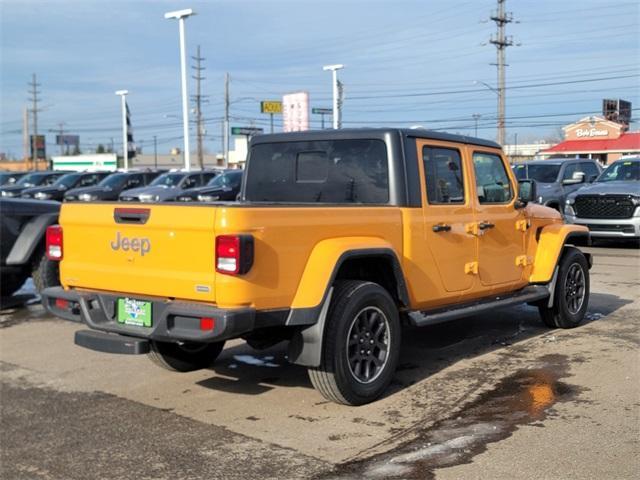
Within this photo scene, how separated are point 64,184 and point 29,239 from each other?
69.9ft

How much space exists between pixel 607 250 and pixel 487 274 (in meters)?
9.55

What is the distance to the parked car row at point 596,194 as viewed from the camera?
1442 cm

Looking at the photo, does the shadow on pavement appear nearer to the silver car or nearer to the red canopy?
the silver car

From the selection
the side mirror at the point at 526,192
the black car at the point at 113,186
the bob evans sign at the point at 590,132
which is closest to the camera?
the side mirror at the point at 526,192

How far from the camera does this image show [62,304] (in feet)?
17.7

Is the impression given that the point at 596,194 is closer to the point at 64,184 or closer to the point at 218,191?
the point at 218,191

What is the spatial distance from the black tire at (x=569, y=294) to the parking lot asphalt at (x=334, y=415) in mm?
193

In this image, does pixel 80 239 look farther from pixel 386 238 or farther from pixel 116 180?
pixel 116 180

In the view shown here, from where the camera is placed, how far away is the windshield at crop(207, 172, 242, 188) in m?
21.9

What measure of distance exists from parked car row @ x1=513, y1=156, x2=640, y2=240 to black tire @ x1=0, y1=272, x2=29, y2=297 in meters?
8.73

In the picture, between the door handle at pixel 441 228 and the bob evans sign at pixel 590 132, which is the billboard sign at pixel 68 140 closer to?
the bob evans sign at pixel 590 132

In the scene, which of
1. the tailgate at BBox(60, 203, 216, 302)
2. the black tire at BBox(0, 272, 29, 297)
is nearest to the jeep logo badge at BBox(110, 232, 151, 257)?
the tailgate at BBox(60, 203, 216, 302)

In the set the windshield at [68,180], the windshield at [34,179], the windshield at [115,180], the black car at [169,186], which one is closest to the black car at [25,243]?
the black car at [169,186]

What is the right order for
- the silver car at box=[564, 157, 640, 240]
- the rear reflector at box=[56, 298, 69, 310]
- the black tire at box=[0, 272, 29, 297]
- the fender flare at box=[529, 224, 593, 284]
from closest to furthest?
the rear reflector at box=[56, 298, 69, 310] < the fender flare at box=[529, 224, 593, 284] < the black tire at box=[0, 272, 29, 297] < the silver car at box=[564, 157, 640, 240]
